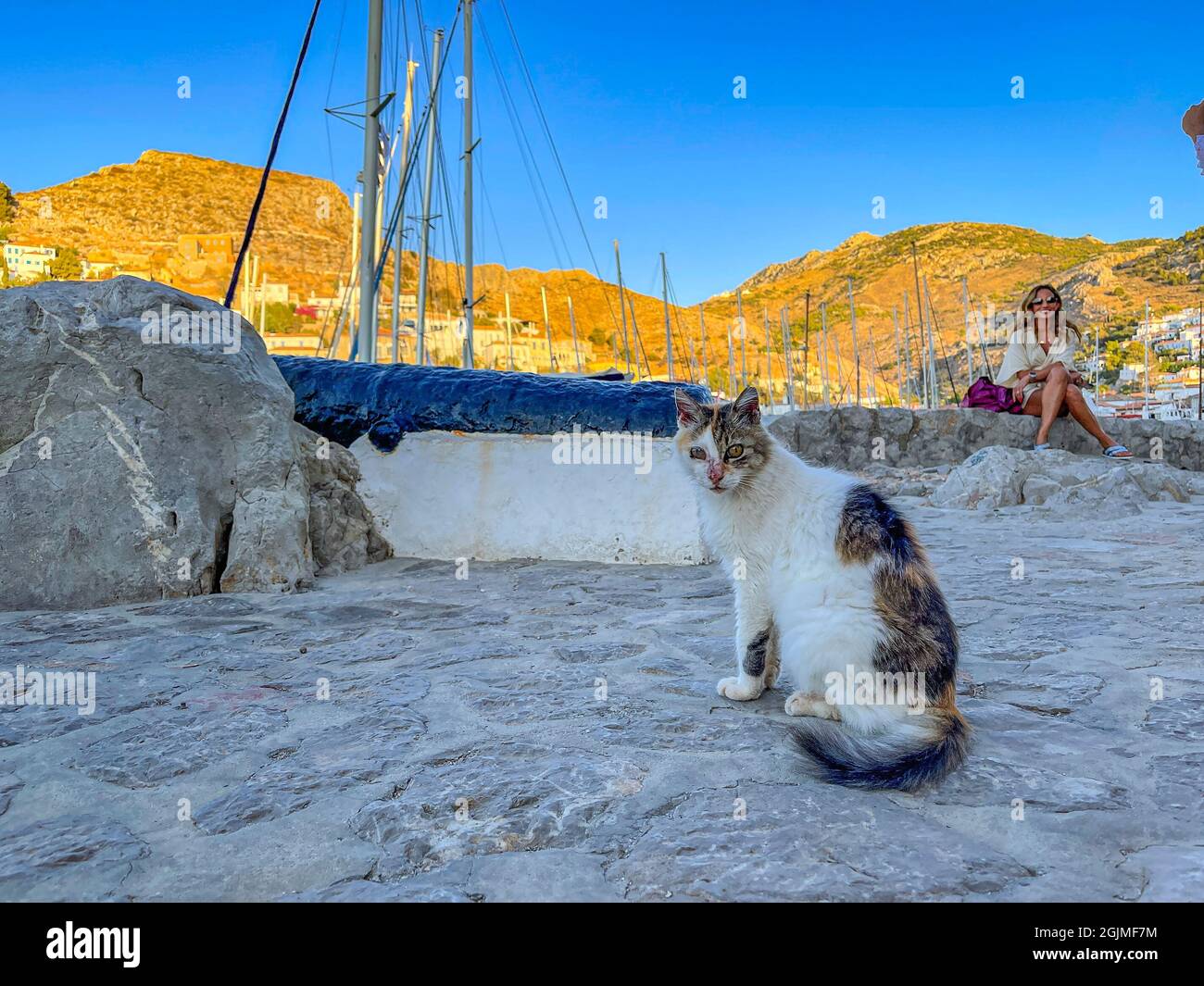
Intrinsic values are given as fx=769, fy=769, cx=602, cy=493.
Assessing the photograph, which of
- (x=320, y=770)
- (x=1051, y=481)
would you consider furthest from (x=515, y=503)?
(x=1051, y=481)

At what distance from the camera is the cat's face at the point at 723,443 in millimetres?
2613

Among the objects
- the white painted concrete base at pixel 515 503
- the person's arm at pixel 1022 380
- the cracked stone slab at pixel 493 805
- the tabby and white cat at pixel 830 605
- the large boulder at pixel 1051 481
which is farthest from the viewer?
the person's arm at pixel 1022 380

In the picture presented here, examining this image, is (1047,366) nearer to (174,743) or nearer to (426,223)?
(174,743)

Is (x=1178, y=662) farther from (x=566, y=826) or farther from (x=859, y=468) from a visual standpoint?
(x=859, y=468)

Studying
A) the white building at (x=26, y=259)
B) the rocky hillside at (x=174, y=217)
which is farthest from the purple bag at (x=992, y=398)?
the white building at (x=26, y=259)

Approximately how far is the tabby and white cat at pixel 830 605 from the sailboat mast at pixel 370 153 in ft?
27.1

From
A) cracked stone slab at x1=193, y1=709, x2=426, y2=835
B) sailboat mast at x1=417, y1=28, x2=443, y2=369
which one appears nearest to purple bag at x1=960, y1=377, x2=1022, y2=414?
cracked stone slab at x1=193, y1=709, x2=426, y2=835

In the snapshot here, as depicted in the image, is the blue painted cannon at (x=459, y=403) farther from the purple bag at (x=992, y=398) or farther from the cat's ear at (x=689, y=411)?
the purple bag at (x=992, y=398)

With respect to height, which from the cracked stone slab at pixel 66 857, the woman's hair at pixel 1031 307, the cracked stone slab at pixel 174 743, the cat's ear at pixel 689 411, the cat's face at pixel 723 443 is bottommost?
the cracked stone slab at pixel 66 857

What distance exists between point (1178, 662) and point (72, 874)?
339 cm

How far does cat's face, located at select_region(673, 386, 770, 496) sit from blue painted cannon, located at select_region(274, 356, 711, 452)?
2.52m

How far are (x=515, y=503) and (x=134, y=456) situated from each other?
234 centimetres

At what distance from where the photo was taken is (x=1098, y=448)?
30.3ft
